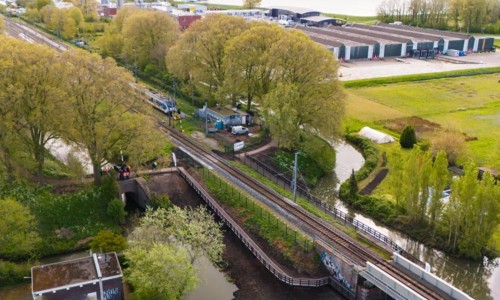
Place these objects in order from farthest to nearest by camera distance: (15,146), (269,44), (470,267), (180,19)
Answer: (180,19)
(269,44)
(15,146)
(470,267)

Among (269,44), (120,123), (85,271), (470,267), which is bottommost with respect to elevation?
(470,267)

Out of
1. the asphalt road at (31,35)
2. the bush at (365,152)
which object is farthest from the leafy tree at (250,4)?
the bush at (365,152)

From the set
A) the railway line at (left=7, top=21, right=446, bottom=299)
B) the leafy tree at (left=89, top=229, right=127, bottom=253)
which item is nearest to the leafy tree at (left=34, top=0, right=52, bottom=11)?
the railway line at (left=7, top=21, right=446, bottom=299)

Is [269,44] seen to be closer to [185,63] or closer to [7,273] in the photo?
[185,63]

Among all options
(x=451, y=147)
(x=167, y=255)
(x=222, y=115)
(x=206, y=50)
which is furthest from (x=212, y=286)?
(x=206, y=50)

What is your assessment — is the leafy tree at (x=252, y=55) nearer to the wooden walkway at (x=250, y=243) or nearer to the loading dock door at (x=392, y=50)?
the wooden walkway at (x=250, y=243)

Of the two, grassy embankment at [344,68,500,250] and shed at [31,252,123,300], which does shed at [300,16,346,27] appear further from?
shed at [31,252,123,300]

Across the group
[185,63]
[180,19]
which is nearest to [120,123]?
[185,63]

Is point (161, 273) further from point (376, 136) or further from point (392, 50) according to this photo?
point (392, 50)
